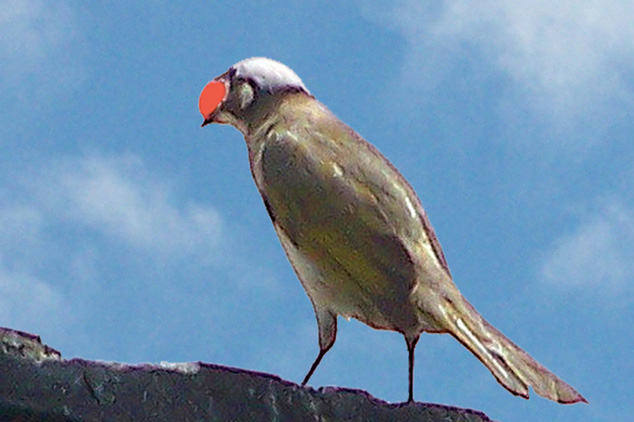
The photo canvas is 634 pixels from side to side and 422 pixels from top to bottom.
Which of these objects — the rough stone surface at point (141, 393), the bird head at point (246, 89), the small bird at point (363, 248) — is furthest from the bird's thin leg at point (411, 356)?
the bird head at point (246, 89)

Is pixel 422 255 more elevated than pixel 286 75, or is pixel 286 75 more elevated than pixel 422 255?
pixel 286 75

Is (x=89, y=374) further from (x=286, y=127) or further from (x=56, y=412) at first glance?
(x=286, y=127)

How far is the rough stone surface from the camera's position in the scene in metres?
2.07

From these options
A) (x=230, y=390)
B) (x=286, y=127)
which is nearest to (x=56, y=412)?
(x=230, y=390)

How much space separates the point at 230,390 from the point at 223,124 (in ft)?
2.21

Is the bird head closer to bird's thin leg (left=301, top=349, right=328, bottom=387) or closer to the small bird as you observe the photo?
the small bird

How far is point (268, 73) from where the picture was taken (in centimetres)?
247

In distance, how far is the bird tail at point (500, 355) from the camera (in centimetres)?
221

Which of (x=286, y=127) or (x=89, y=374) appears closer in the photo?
(x=89, y=374)

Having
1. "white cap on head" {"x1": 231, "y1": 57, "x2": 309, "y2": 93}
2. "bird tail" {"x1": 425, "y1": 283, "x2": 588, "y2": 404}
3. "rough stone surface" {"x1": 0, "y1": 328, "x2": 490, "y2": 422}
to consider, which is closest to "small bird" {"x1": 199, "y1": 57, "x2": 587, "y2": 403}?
"bird tail" {"x1": 425, "y1": 283, "x2": 588, "y2": 404}

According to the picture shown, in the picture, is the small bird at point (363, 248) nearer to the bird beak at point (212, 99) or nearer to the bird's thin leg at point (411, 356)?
the bird's thin leg at point (411, 356)

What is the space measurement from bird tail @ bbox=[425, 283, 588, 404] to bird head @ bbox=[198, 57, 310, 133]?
0.58 meters

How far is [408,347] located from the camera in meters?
2.30

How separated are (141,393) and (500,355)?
711mm
